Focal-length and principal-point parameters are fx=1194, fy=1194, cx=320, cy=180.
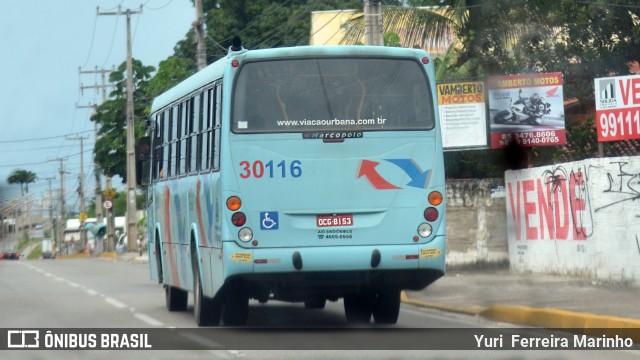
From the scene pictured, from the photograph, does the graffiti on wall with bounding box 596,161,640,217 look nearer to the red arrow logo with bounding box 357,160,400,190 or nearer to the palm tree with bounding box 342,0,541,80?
the red arrow logo with bounding box 357,160,400,190

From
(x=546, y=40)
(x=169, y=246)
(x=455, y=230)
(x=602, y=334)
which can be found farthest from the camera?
(x=546, y=40)

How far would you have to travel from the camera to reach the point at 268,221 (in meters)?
12.8

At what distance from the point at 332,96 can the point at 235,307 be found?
9.21ft

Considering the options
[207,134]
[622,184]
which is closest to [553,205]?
[622,184]

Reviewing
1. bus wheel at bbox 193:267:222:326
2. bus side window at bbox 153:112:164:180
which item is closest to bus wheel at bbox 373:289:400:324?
bus wheel at bbox 193:267:222:326

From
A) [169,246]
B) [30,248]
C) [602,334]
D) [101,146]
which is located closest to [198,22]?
[169,246]

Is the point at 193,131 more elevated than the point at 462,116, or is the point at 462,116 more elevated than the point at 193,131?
the point at 462,116

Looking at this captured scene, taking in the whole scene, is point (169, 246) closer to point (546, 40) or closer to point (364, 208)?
point (364, 208)

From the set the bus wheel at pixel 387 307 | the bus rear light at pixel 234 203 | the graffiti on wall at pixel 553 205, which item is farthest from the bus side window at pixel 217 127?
the graffiti on wall at pixel 553 205

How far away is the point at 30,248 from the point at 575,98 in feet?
417

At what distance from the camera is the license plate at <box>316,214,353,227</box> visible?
12.9 meters

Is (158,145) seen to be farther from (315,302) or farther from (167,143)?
(315,302)

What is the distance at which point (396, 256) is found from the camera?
12.9m

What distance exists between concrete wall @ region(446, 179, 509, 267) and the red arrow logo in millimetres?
10619
